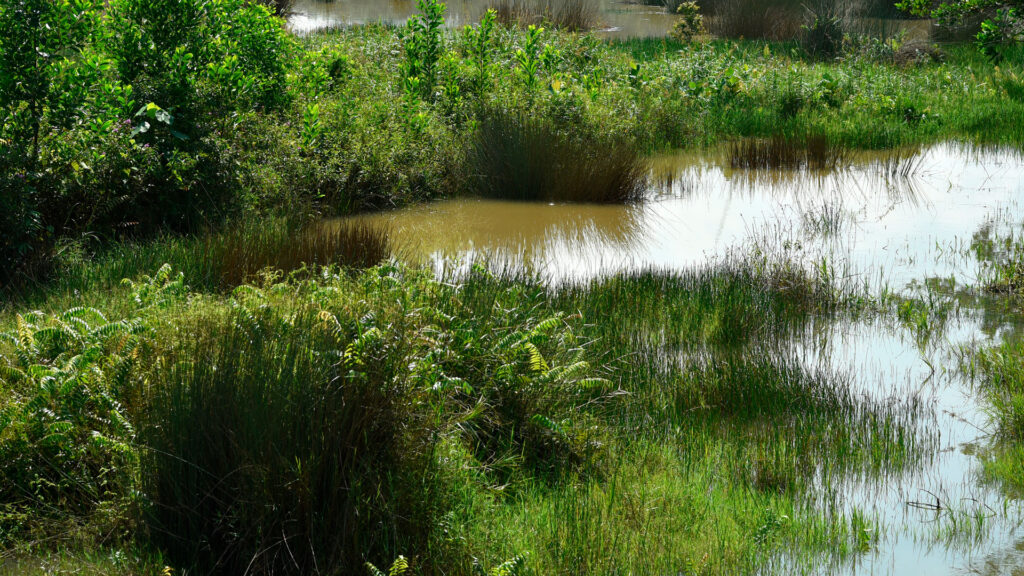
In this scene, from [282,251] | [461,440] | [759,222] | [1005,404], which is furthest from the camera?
[759,222]

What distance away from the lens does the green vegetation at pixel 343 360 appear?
3.07 meters

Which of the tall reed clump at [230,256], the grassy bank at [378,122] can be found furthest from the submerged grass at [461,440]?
the grassy bank at [378,122]

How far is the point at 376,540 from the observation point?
10.0 feet

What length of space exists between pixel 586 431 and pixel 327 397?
139 cm

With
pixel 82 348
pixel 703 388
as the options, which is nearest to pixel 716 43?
pixel 703 388

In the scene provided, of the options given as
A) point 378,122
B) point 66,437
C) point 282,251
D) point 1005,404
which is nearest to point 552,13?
point 378,122

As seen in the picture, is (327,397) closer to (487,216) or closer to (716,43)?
(487,216)

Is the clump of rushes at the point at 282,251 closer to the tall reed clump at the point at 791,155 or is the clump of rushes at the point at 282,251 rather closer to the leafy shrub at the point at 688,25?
the tall reed clump at the point at 791,155

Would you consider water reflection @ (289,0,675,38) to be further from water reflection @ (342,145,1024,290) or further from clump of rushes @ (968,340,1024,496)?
clump of rushes @ (968,340,1024,496)

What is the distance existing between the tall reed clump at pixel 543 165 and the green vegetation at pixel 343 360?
3 centimetres

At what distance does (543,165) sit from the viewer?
31.7 ft

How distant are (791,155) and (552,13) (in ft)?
45.6

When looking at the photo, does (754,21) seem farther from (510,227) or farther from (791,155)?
(510,227)

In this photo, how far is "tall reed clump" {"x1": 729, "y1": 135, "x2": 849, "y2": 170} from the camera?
11195 millimetres
